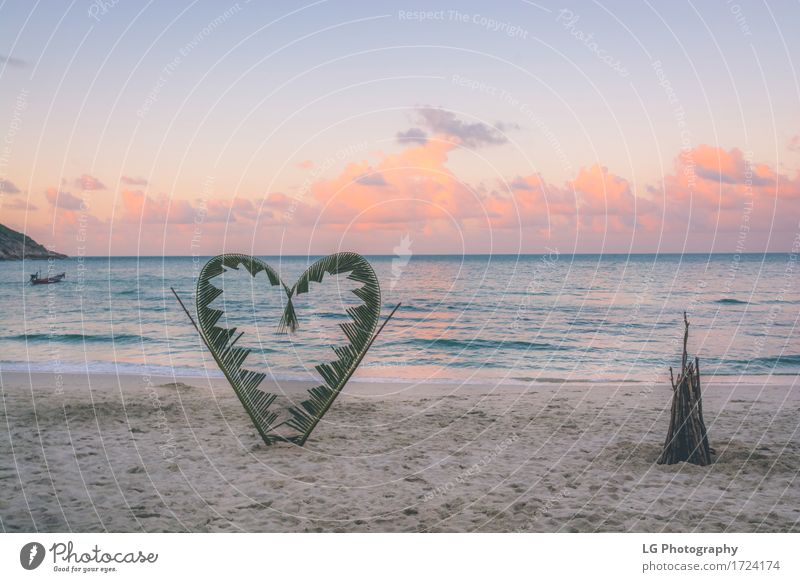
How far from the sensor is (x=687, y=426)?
8.42 m

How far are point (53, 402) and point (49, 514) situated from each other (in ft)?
→ 19.8

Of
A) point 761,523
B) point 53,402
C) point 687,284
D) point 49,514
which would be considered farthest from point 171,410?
point 687,284

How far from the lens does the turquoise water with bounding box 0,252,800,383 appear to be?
64.4ft

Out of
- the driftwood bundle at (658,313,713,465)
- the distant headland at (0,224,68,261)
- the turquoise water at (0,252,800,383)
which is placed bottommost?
the distant headland at (0,224,68,261)

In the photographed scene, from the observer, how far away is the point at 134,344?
958 inches

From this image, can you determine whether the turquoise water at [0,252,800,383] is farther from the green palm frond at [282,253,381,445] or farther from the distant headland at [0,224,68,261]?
the distant headland at [0,224,68,261]

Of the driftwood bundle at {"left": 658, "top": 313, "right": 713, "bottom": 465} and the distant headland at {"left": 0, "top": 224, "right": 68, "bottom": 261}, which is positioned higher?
the driftwood bundle at {"left": 658, "top": 313, "right": 713, "bottom": 465}

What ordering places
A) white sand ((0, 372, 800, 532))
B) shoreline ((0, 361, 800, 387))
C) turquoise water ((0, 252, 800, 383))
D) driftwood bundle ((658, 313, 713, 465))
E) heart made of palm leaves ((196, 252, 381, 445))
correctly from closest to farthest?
white sand ((0, 372, 800, 532)), driftwood bundle ((658, 313, 713, 465)), heart made of palm leaves ((196, 252, 381, 445)), shoreline ((0, 361, 800, 387)), turquoise water ((0, 252, 800, 383))

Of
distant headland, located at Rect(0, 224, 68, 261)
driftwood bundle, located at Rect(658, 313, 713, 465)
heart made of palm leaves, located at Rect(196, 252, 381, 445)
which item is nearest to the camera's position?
driftwood bundle, located at Rect(658, 313, 713, 465)
